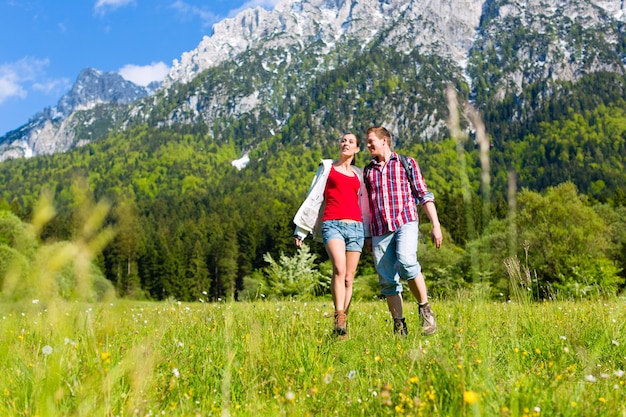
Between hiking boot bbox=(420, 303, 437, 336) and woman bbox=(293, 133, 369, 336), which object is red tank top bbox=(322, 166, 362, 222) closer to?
woman bbox=(293, 133, 369, 336)

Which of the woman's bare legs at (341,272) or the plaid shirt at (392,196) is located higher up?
the plaid shirt at (392,196)

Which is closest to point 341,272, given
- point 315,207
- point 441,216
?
point 315,207

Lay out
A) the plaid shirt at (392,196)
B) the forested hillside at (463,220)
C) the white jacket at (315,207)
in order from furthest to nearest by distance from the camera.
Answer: the white jacket at (315,207) < the plaid shirt at (392,196) < the forested hillside at (463,220)

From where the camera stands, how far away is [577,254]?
38219 millimetres

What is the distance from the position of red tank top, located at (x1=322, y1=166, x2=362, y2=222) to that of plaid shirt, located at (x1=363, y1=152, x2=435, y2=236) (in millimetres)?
222

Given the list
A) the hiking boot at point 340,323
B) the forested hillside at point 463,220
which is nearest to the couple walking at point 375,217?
the hiking boot at point 340,323

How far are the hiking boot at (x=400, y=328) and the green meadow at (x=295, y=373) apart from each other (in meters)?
0.61

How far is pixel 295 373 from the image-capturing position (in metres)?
3.45

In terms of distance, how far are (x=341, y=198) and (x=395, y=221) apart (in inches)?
29.7

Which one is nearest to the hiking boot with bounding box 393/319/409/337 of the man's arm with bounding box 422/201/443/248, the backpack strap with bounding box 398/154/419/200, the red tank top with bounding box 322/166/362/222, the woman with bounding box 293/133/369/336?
the woman with bounding box 293/133/369/336

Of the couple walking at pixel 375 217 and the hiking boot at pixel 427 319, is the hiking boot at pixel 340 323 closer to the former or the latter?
the couple walking at pixel 375 217

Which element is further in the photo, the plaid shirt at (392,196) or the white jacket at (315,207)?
the white jacket at (315,207)

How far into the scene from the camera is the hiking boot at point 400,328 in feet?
17.5

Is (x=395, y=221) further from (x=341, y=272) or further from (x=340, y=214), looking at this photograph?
(x=341, y=272)
